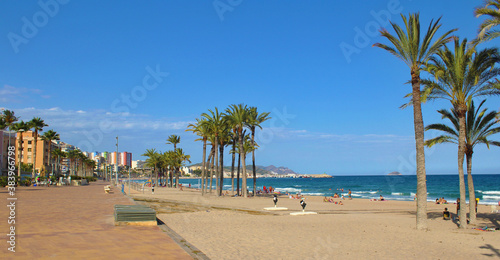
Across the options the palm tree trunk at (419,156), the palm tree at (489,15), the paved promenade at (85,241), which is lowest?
the paved promenade at (85,241)

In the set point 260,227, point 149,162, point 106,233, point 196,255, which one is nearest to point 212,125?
point 260,227

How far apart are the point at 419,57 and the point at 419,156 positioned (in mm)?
4889

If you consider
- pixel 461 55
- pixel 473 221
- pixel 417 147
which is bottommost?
pixel 473 221

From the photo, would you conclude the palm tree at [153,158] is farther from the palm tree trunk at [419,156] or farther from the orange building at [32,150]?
the palm tree trunk at [419,156]

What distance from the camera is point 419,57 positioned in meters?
18.1

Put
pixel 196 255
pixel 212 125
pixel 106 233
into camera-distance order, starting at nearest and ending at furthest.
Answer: pixel 196 255 → pixel 106 233 → pixel 212 125

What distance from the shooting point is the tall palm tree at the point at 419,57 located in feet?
57.9

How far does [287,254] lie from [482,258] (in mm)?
5858

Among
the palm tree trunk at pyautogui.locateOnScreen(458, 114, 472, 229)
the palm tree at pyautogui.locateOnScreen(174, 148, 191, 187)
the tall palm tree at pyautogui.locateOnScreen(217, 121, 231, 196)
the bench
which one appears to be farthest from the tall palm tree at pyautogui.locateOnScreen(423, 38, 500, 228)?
the palm tree at pyautogui.locateOnScreen(174, 148, 191, 187)

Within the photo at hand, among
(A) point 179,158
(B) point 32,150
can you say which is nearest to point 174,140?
(A) point 179,158

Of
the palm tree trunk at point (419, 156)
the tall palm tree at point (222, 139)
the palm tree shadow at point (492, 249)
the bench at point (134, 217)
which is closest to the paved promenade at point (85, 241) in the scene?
the bench at point (134, 217)

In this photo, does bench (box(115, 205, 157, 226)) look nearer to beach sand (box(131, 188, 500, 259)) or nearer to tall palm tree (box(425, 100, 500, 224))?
beach sand (box(131, 188, 500, 259))

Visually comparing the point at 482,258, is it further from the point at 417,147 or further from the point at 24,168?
the point at 24,168

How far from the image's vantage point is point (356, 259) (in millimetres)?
10461
